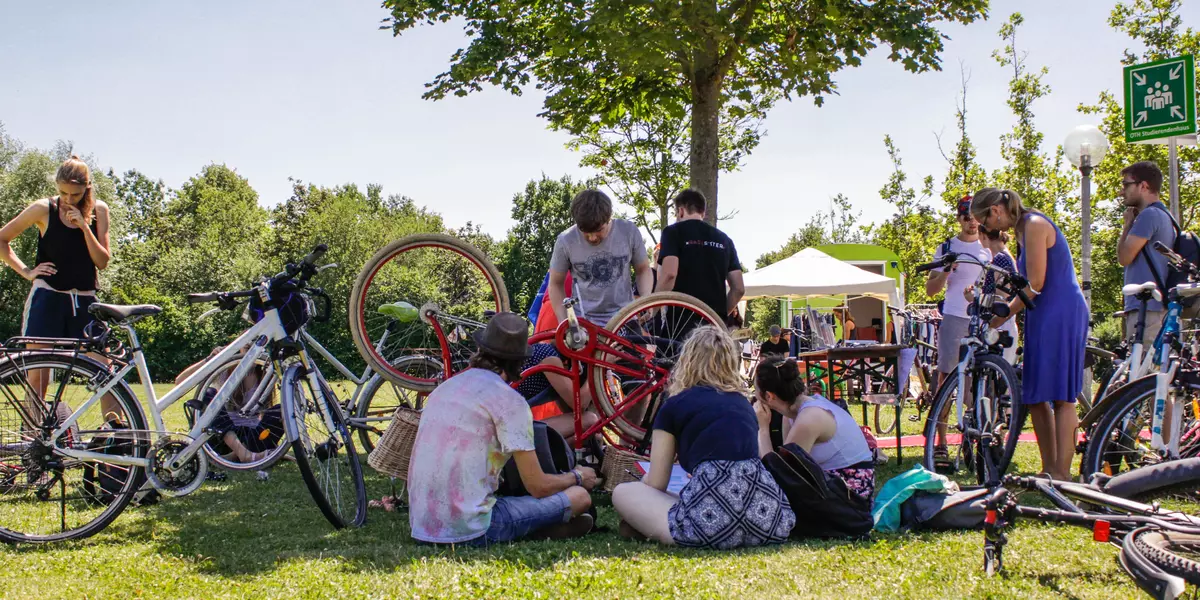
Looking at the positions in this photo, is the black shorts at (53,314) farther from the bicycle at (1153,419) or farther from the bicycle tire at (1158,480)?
the bicycle at (1153,419)

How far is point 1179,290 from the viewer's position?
467cm

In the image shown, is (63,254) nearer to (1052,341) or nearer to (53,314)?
(53,314)

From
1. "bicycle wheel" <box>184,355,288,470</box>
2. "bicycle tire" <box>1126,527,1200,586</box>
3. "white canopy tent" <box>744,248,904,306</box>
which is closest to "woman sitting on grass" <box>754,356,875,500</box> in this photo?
"bicycle tire" <box>1126,527,1200,586</box>

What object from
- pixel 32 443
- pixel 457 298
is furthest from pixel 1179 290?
pixel 32 443

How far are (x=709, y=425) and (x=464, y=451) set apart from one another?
1.16m

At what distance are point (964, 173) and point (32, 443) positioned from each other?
21189 mm

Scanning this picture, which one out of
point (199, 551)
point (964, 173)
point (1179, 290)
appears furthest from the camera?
point (964, 173)

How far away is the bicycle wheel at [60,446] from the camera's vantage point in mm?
4445

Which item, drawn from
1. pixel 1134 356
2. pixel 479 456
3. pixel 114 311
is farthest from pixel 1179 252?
pixel 114 311

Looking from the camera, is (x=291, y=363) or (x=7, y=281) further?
(x=7, y=281)

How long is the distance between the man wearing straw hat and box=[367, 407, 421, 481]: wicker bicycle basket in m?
0.56

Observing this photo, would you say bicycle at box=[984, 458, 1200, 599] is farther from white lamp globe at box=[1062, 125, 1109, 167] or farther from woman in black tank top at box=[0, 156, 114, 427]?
white lamp globe at box=[1062, 125, 1109, 167]

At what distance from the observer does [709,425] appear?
437cm

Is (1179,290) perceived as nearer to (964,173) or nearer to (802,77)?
(802,77)
